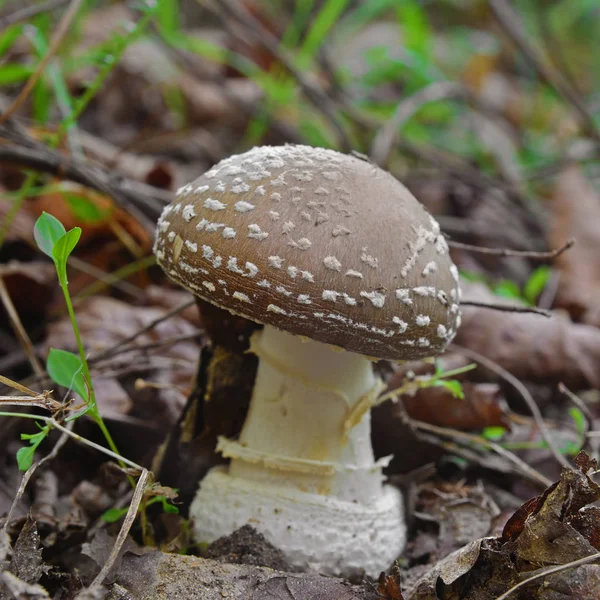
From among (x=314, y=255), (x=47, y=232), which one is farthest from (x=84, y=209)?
(x=314, y=255)

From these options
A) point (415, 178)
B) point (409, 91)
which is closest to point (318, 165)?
point (415, 178)

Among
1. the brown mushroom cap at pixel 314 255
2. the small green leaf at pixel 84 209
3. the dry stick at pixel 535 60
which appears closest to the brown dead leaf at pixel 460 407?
the brown mushroom cap at pixel 314 255

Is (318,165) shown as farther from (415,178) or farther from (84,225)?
(415,178)

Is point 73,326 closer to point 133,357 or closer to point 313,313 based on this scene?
point 313,313

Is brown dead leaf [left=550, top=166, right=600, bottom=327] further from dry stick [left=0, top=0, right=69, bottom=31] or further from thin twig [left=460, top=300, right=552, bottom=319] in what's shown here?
dry stick [left=0, top=0, right=69, bottom=31]

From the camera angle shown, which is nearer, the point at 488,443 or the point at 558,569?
the point at 558,569

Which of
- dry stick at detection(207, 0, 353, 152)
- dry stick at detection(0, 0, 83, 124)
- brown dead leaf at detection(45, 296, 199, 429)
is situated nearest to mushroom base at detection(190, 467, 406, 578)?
brown dead leaf at detection(45, 296, 199, 429)

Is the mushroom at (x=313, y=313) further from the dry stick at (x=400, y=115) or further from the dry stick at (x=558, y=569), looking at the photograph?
the dry stick at (x=400, y=115)
